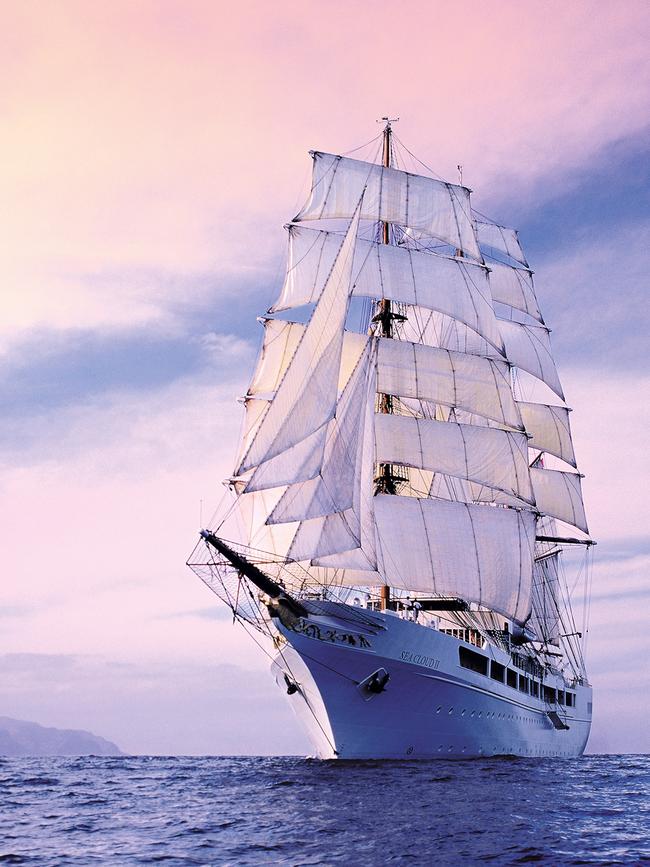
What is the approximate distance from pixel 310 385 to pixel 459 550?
73.1ft

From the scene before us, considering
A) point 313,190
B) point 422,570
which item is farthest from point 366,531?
point 313,190

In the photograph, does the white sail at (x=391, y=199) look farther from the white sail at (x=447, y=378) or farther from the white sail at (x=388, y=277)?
the white sail at (x=447, y=378)

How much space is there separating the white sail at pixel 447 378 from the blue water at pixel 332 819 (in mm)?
25487

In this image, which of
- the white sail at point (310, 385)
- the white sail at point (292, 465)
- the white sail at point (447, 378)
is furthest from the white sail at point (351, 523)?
the white sail at point (447, 378)

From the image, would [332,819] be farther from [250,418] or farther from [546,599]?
[546,599]

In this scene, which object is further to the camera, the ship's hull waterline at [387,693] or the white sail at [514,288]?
the white sail at [514,288]

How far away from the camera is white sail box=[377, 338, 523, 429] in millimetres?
58125

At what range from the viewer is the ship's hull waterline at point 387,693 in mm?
41031

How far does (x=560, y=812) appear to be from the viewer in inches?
1102

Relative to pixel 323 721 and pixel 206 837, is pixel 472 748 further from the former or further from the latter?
pixel 206 837

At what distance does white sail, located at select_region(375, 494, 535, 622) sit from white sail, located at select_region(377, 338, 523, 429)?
7.30 m

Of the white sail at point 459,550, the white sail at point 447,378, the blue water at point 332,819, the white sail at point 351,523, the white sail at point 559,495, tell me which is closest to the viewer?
the blue water at point 332,819

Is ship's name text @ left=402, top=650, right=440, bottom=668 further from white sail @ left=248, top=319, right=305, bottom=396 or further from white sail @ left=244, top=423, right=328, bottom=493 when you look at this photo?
white sail @ left=248, top=319, right=305, bottom=396

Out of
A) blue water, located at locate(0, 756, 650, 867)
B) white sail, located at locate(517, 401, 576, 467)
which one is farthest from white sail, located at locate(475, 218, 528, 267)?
blue water, located at locate(0, 756, 650, 867)
